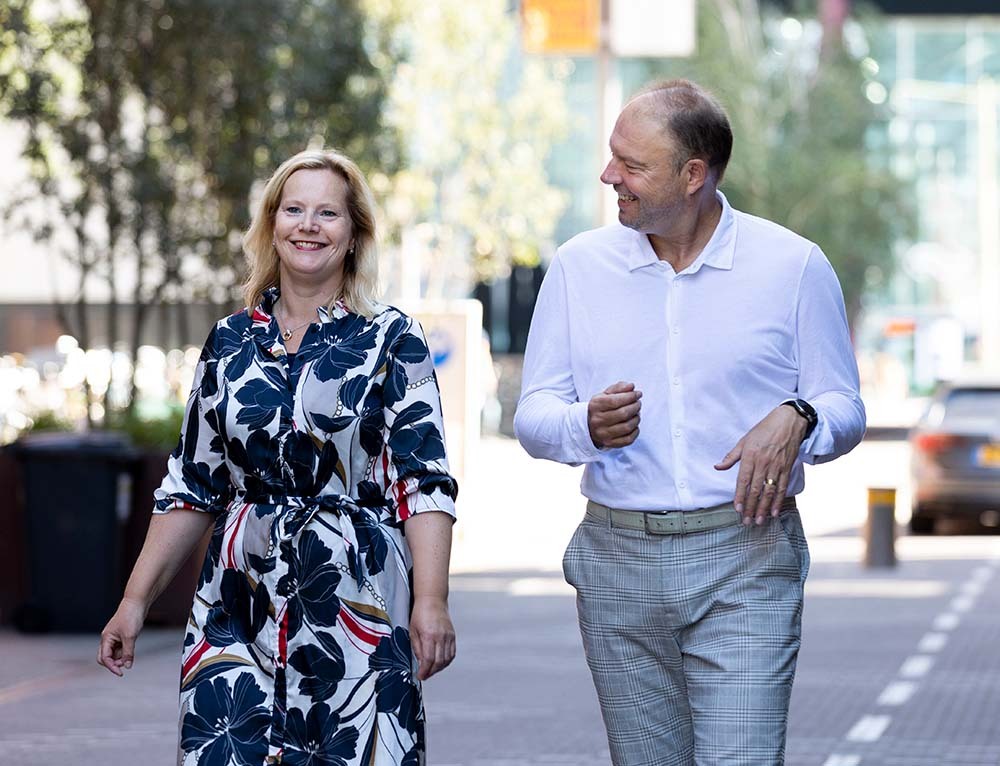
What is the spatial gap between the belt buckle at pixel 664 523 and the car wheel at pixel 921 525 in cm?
1676

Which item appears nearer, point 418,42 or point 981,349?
point 418,42

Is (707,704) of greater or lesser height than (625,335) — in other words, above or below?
below

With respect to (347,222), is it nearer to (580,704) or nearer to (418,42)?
(580,704)

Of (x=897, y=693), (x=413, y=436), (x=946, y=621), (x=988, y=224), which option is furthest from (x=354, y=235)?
(x=988, y=224)

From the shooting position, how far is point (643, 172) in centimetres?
454

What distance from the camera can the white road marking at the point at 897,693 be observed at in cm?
→ 1050

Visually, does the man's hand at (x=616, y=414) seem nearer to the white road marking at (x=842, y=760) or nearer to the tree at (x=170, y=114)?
the white road marking at (x=842, y=760)

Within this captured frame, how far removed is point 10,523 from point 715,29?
31.8 metres

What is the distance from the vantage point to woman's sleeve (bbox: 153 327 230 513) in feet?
15.0

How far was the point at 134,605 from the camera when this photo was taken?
15.0ft

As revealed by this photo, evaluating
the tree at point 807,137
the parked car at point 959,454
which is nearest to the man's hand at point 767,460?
the parked car at point 959,454

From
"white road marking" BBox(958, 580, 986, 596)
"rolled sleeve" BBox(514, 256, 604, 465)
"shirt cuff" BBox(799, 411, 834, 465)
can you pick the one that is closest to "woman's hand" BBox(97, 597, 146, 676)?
"rolled sleeve" BBox(514, 256, 604, 465)

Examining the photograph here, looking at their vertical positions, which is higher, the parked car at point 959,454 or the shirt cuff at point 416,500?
the shirt cuff at point 416,500

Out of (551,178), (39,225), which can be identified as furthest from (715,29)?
(39,225)
